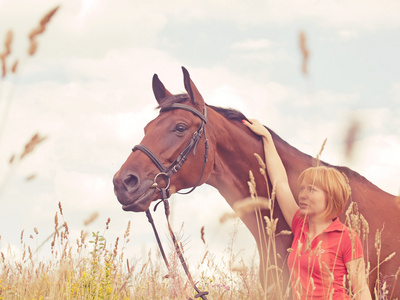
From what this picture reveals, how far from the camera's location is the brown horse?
3.84 meters

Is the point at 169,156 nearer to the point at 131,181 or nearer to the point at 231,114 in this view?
the point at 131,181

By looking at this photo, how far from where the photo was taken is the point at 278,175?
3.81 meters

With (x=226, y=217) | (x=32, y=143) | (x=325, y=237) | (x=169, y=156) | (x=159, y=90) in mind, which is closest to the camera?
(x=32, y=143)

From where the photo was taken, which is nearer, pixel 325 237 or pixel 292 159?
pixel 325 237

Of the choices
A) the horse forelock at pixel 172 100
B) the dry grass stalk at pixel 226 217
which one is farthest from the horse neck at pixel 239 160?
the dry grass stalk at pixel 226 217

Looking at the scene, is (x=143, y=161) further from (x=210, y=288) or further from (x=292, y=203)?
(x=210, y=288)

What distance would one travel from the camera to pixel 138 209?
3.87 m

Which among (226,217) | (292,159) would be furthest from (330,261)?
(292,159)

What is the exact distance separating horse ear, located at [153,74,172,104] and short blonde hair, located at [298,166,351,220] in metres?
1.88

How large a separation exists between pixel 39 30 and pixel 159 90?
1.81 meters

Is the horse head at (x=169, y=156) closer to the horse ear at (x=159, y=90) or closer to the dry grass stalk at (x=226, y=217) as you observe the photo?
the horse ear at (x=159, y=90)

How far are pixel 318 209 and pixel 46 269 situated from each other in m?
3.93

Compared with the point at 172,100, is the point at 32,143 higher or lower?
lower

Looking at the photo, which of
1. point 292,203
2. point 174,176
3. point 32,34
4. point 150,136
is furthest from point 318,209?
point 32,34
